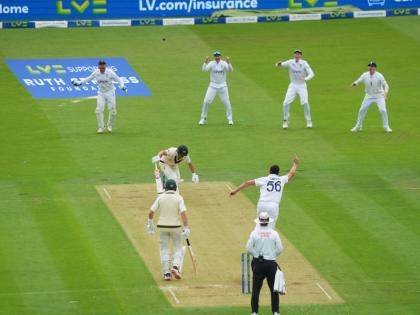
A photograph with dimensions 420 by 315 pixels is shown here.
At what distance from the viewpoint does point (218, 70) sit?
36.1 meters

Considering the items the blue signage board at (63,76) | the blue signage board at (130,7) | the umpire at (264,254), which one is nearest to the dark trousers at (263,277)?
the umpire at (264,254)

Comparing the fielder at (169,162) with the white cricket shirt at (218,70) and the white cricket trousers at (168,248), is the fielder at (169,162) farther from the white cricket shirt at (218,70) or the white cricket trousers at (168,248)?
the white cricket shirt at (218,70)

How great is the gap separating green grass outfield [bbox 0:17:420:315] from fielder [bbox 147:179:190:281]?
1.63ft

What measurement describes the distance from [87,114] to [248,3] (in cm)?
1287

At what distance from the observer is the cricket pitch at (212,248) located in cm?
2230

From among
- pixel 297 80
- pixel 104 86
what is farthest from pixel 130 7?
pixel 297 80

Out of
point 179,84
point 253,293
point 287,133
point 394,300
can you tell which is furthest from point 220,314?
point 179,84

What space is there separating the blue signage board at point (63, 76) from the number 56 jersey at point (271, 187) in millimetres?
17190

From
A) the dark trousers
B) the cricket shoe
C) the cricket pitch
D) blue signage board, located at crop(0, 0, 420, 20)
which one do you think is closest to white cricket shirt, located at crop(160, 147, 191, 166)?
the cricket pitch

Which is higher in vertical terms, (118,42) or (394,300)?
(118,42)

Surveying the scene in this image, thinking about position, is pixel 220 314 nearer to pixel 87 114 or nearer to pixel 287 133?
pixel 287 133

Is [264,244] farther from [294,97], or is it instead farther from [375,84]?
[294,97]

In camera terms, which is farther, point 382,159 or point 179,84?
point 179,84

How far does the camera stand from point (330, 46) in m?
46.9
